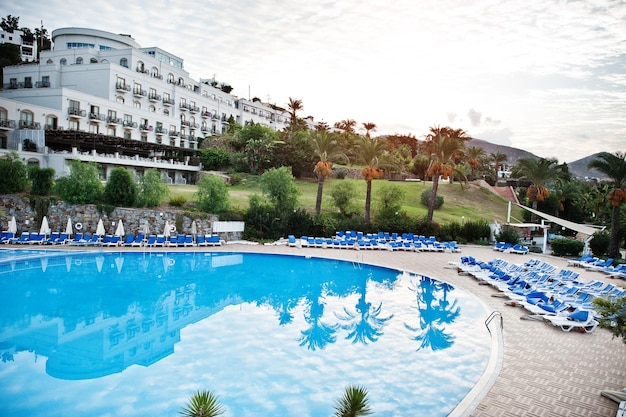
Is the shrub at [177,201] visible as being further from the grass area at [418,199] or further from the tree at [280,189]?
the tree at [280,189]

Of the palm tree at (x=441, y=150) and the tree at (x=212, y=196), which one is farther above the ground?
the palm tree at (x=441, y=150)

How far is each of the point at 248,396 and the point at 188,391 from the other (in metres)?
1.13

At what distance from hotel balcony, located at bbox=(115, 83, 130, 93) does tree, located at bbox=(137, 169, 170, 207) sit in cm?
2744

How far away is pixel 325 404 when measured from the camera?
7.92 meters

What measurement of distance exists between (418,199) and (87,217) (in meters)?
28.0

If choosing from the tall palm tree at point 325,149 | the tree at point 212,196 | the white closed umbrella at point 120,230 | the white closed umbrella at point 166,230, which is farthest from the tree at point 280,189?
the white closed umbrella at point 120,230

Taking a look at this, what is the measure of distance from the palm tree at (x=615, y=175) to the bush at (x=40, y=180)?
30.7 meters

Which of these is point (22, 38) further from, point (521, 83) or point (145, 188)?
point (521, 83)

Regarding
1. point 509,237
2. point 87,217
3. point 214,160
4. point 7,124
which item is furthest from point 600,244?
point 7,124

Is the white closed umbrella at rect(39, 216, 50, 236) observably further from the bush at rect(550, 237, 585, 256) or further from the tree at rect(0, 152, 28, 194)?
the bush at rect(550, 237, 585, 256)

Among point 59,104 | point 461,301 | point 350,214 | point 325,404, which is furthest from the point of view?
point 59,104

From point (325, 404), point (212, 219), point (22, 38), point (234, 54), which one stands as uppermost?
point (22, 38)

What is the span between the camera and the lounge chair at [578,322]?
468 inches

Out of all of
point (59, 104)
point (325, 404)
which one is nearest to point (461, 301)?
point (325, 404)
